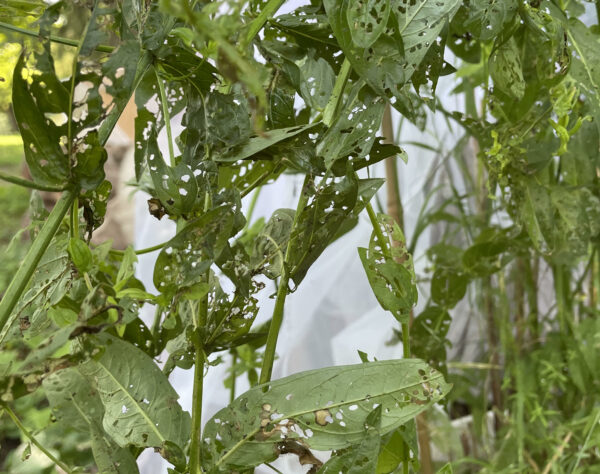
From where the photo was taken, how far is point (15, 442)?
1.56 meters

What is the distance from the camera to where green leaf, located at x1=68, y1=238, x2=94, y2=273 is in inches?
A: 9.3

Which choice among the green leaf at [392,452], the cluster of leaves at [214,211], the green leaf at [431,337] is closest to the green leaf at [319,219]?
the cluster of leaves at [214,211]

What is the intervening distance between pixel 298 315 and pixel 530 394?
27 cm

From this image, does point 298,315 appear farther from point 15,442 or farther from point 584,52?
point 15,442

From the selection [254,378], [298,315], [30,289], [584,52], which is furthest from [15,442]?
[584,52]

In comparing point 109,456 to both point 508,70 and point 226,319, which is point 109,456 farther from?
point 508,70

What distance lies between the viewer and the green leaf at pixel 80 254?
0.24 metres

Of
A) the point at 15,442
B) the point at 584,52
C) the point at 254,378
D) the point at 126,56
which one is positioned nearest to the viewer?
the point at 126,56

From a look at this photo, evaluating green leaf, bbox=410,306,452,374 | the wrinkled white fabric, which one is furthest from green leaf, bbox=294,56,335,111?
the wrinkled white fabric

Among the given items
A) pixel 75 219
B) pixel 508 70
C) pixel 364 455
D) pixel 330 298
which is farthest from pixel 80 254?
pixel 330 298

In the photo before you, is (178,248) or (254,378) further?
(254,378)

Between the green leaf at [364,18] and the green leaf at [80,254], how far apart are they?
0.39ft

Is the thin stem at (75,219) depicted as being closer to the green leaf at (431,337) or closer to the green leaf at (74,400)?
the green leaf at (74,400)

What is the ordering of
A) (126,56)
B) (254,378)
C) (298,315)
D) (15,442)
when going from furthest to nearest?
(15,442)
(298,315)
(254,378)
(126,56)
